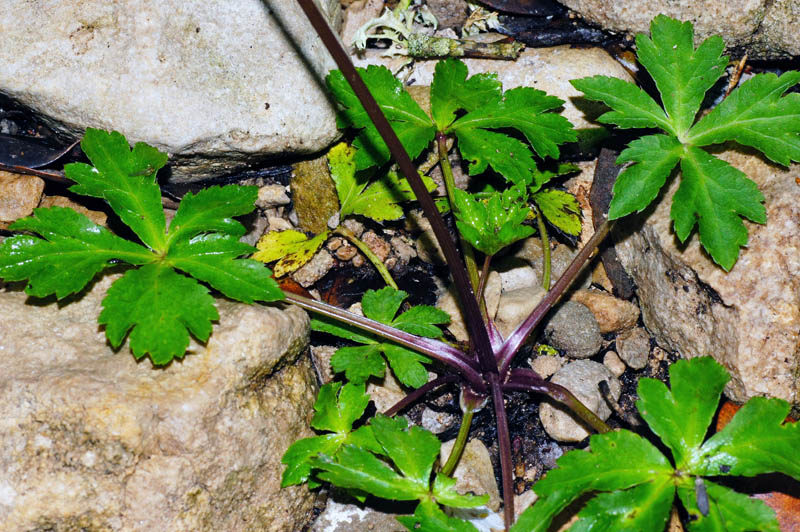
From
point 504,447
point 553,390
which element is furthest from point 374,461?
point 553,390

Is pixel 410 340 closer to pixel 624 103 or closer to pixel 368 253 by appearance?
pixel 368 253

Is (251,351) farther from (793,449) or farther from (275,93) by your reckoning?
(793,449)

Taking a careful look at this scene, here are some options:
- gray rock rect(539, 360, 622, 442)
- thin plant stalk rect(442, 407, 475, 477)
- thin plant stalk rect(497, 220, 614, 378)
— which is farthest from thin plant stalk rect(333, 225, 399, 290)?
gray rock rect(539, 360, 622, 442)

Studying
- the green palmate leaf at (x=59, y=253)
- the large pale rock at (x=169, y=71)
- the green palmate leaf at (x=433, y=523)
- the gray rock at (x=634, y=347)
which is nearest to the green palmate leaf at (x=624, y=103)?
the gray rock at (x=634, y=347)

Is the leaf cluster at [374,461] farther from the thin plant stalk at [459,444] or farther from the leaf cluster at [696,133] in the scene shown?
the leaf cluster at [696,133]

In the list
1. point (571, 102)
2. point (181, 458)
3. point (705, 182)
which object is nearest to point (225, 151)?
point (181, 458)
